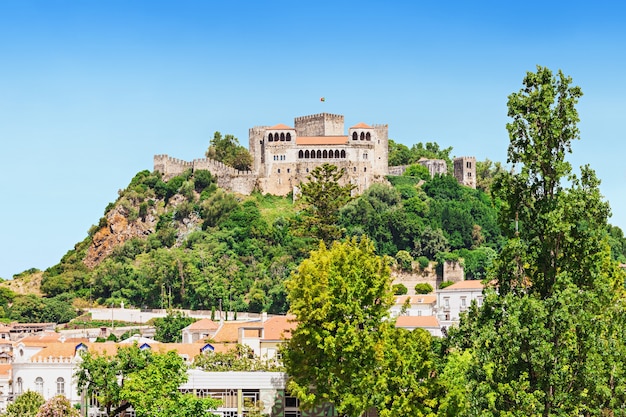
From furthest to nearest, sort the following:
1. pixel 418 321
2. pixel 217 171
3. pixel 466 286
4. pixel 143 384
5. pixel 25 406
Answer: pixel 217 171 < pixel 466 286 < pixel 418 321 < pixel 25 406 < pixel 143 384

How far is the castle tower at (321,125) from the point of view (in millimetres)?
142625

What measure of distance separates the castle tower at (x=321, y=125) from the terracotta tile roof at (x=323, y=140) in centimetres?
409

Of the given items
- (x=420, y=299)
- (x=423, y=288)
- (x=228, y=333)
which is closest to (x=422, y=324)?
(x=420, y=299)

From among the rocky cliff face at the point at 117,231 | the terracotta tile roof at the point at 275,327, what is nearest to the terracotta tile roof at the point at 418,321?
the terracotta tile roof at the point at 275,327

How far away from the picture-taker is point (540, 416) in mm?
28703

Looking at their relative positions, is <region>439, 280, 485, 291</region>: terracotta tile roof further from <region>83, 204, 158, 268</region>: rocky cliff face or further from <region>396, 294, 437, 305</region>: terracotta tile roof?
<region>83, 204, 158, 268</region>: rocky cliff face

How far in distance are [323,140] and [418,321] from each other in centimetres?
4402

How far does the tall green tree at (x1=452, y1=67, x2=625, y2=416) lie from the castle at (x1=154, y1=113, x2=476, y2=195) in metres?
101

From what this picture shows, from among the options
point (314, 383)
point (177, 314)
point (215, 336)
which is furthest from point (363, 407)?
point (177, 314)

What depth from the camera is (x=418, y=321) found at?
319ft

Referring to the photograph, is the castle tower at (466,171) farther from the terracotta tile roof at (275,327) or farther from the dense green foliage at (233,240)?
the terracotta tile roof at (275,327)

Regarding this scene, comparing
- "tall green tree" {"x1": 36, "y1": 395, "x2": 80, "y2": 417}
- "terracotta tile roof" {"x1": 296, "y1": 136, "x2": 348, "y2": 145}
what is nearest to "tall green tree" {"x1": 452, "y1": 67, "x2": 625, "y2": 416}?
"tall green tree" {"x1": 36, "y1": 395, "x2": 80, "y2": 417}

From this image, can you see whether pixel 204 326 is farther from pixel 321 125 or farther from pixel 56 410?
pixel 321 125

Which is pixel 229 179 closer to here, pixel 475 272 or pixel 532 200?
pixel 475 272
